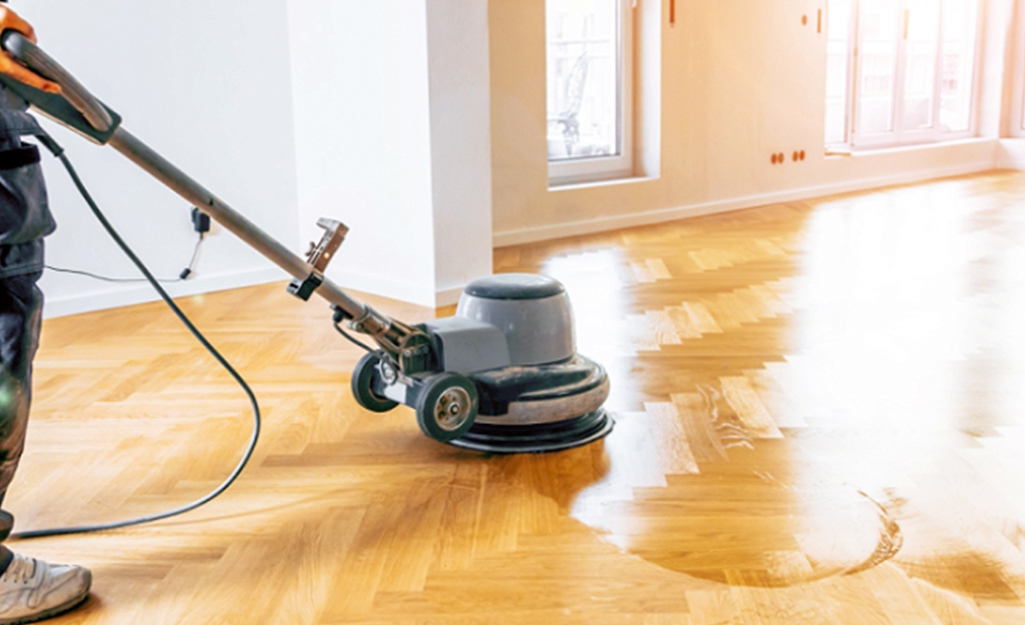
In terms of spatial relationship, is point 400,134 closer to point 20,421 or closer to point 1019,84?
point 20,421

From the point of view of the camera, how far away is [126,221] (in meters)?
3.30

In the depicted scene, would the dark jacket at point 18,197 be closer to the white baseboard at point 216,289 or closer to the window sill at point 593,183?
the white baseboard at point 216,289

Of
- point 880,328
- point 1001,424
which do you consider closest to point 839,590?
point 1001,424

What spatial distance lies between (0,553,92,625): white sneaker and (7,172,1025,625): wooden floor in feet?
0.11

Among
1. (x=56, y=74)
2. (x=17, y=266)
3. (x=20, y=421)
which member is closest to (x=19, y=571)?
(x=20, y=421)

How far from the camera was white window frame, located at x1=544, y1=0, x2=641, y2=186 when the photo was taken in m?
5.04

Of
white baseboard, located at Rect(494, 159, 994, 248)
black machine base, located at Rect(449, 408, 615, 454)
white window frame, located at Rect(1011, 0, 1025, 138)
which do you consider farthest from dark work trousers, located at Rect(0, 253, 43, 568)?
white window frame, located at Rect(1011, 0, 1025, 138)

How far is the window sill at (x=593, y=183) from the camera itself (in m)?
4.91

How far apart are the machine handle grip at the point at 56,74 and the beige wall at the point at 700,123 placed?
3324 mm

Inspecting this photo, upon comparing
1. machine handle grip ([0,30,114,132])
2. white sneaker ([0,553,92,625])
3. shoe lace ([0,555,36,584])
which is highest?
machine handle grip ([0,30,114,132])

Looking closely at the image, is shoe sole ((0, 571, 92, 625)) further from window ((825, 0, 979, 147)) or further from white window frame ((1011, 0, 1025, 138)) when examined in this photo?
white window frame ((1011, 0, 1025, 138))

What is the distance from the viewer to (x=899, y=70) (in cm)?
686

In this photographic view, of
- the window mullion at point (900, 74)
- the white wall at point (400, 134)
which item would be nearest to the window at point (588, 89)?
the white wall at point (400, 134)

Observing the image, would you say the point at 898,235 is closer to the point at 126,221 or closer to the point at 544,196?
the point at 544,196
